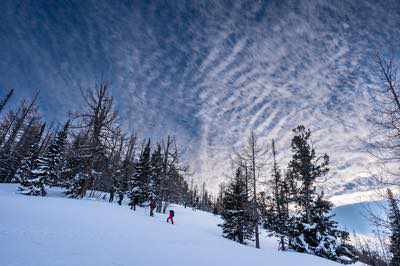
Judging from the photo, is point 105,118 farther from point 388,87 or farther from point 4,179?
point 4,179

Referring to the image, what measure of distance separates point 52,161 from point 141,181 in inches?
468

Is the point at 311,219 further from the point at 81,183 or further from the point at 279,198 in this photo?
the point at 81,183

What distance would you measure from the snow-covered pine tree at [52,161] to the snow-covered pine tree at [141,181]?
32.9 ft

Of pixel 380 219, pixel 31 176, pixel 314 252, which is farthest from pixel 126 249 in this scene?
pixel 31 176

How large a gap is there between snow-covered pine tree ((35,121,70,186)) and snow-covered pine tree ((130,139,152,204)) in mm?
10025

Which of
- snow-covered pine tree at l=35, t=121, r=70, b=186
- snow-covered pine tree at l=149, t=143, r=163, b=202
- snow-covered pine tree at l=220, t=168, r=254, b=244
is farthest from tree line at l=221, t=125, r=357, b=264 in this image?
snow-covered pine tree at l=35, t=121, r=70, b=186

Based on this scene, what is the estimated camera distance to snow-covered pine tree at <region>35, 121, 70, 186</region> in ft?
80.9

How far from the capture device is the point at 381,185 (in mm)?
8070

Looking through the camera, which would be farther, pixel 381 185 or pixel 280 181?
pixel 280 181

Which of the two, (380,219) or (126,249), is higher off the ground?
(380,219)

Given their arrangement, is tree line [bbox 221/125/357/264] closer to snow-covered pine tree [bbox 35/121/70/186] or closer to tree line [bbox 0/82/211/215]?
tree line [bbox 0/82/211/215]

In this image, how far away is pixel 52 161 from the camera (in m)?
26.4

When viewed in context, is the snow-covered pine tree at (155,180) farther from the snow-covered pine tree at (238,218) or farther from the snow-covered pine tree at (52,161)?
the snow-covered pine tree at (52,161)

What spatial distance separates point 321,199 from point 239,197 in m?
8.90
